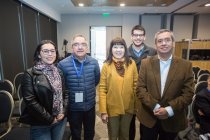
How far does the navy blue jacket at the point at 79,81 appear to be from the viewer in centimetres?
183

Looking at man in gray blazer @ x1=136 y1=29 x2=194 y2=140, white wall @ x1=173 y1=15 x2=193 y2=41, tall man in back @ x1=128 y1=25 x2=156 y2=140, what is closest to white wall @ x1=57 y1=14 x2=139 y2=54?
white wall @ x1=173 y1=15 x2=193 y2=41

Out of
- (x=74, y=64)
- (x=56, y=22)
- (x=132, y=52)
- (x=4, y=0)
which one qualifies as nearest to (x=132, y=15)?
(x=56, y=22)

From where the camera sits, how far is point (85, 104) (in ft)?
6.17

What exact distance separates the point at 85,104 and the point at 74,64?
47 cm

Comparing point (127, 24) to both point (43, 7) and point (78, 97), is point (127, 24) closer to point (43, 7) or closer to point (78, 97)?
point (43, 7)

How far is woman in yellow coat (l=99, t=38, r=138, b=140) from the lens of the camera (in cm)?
182

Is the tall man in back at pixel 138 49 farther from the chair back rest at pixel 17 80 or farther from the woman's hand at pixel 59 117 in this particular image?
the chair back rest at pixel 17 80

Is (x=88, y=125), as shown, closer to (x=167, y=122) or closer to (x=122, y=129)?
(x=122, y=129)

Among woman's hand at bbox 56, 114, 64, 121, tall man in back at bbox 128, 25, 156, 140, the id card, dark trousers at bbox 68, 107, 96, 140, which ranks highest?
tall man in back at bbox 128, 25, 156, 140

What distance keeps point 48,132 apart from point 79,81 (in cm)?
59

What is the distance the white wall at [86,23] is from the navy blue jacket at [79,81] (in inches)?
241

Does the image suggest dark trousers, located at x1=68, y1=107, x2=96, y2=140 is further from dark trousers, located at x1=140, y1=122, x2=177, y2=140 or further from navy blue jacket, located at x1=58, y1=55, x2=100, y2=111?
dark trousers, located at x1=140, y1=122, x2=177, y2=140

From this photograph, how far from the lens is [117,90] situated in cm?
181

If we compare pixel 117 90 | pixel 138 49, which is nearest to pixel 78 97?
pixel 117 90
